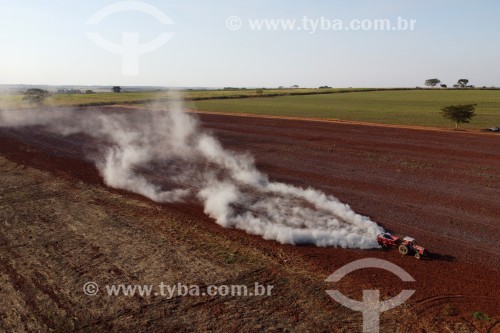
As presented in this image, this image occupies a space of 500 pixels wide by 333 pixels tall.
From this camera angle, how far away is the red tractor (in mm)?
13773

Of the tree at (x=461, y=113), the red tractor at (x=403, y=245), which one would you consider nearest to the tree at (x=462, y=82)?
the tree at (x=461, y=113)

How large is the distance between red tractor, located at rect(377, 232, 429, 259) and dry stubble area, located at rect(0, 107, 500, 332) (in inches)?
14.3

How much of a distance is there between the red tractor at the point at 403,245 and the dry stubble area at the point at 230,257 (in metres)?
0.36

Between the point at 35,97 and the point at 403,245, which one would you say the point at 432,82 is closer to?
Answer: the point at 35,97

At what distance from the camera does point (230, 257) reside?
45.6ft

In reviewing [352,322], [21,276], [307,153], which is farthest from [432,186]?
[21,276]

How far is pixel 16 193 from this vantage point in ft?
71.6

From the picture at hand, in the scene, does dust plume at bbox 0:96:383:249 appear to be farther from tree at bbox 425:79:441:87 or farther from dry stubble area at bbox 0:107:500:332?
tree at bbox 425:79:441:87

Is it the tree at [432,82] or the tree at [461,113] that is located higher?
the tree at [432,82]

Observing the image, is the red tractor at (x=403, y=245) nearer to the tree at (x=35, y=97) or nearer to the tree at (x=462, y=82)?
the tree at (x=35, y=97)

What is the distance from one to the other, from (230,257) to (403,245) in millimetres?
6407

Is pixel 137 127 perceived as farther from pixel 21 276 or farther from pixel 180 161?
pixel 21 276

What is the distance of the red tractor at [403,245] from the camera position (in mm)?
13773

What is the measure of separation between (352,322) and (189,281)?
5199 millimetres
